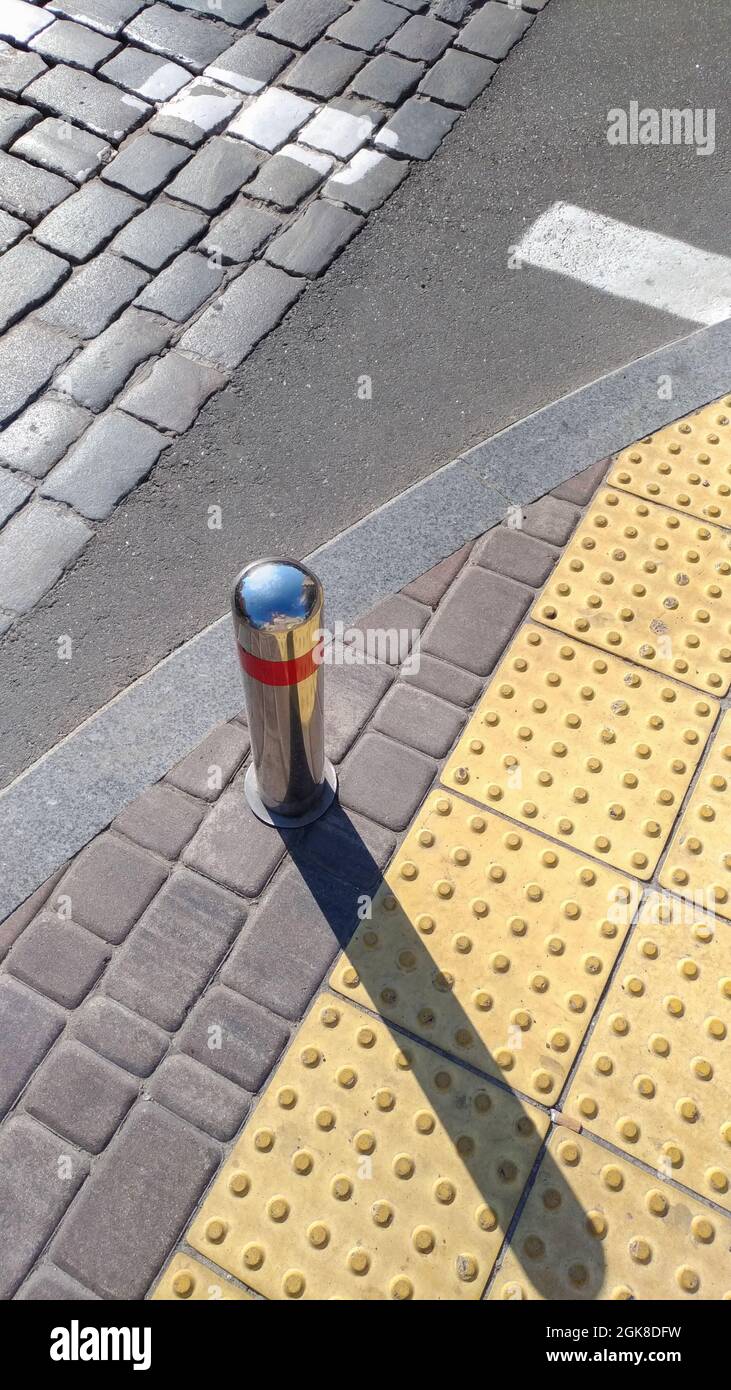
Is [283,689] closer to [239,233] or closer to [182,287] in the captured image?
[182,287]

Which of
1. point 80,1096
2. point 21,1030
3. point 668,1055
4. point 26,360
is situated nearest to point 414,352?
point 26,360

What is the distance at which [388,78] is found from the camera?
582 cm

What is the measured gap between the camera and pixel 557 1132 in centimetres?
305

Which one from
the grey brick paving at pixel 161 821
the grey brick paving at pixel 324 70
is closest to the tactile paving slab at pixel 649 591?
the grey brick paving at pixel 161 821

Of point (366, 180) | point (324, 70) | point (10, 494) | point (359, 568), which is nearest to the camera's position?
point (359, 568)

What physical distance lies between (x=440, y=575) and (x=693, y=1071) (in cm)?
197

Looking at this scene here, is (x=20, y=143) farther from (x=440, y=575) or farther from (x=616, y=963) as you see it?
(x=616, y=963)

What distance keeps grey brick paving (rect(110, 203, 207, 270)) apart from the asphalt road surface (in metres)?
0.70

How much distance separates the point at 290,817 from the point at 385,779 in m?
0.35

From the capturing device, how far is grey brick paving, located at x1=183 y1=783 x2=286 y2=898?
3.48 metres

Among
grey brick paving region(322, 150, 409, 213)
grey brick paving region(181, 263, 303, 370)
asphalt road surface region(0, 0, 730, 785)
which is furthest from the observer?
grey brick paving region(322, 150, 409, 213)

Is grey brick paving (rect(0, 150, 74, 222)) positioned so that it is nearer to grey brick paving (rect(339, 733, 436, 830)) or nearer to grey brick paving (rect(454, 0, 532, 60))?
grey brick paving (rect(454, 0, 532, 60))

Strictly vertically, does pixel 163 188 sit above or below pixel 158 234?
above

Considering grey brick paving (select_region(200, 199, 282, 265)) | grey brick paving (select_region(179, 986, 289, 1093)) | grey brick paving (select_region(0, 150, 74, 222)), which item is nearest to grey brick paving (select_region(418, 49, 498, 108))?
grey brick paving (select_region(200, 199, 282, 265))
